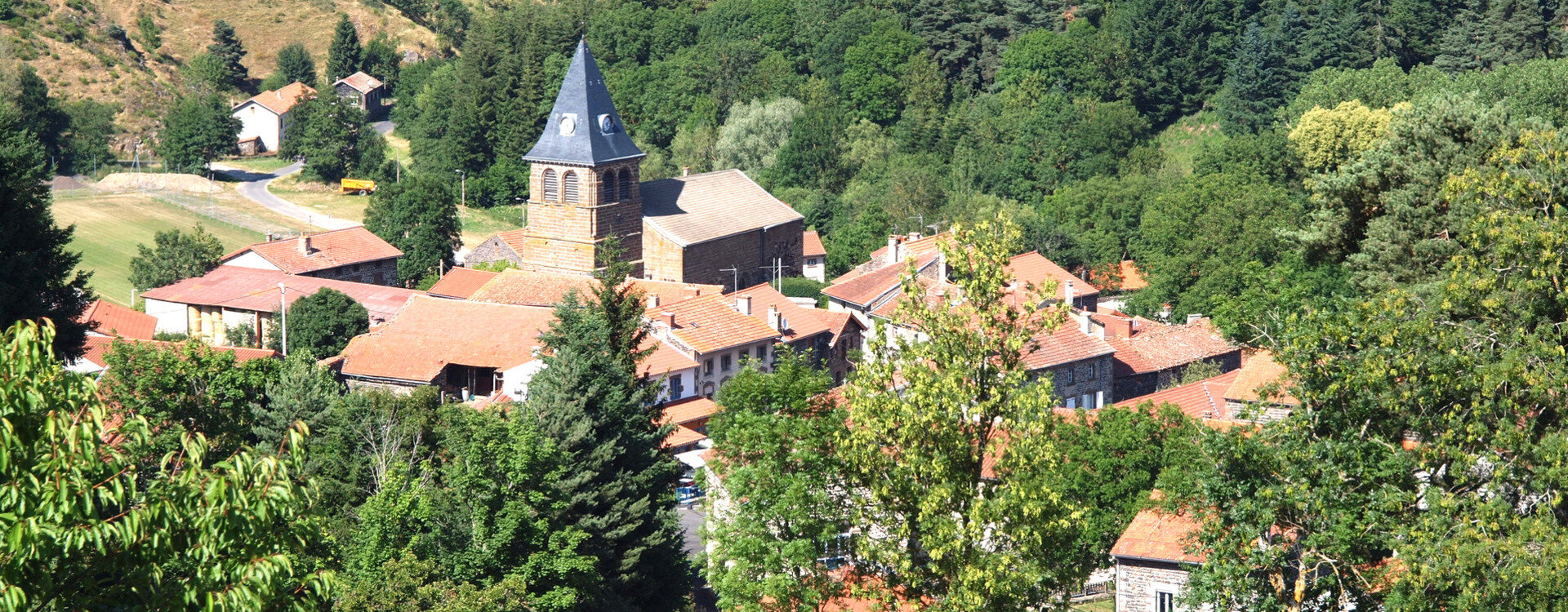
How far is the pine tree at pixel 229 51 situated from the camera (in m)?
119

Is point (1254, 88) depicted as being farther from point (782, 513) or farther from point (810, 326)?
point (782, 513)

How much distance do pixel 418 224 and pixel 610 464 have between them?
46.3 metres

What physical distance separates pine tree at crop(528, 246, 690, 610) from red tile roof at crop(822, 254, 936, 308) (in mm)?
28882

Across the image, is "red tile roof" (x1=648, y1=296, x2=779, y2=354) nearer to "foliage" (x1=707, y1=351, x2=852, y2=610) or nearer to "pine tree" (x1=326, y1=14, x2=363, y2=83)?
"foliage" (x1=707, y1=351, x2=852, y2=610)

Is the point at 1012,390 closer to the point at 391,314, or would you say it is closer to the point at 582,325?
the point at 582,325

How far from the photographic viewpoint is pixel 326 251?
69.6 meters

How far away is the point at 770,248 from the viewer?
73.2 m

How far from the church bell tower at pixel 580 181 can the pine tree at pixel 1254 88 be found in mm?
33687

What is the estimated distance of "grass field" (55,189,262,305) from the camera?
75438 mm

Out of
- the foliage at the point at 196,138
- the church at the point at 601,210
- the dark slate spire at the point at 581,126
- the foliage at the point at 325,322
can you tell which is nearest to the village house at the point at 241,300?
the foliage at the point at 325,322

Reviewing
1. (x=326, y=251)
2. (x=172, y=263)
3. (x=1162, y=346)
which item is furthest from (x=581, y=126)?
(x=1162, y=346)

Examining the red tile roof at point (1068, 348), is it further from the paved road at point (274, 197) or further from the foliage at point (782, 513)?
the paved road at point (274, 197)

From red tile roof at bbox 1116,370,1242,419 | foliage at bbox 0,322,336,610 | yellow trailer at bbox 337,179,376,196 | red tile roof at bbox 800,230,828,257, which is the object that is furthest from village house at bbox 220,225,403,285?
foliage at bbox 0,322,336,610

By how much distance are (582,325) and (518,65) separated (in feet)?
227
